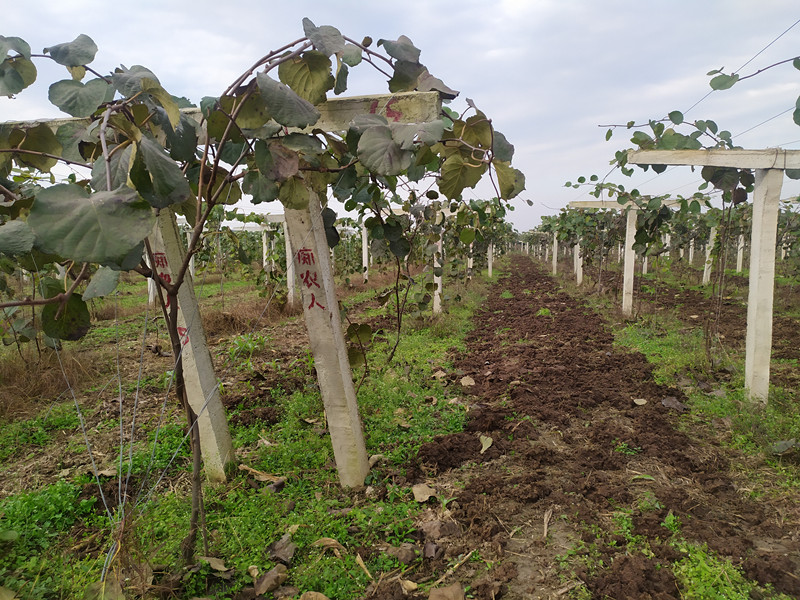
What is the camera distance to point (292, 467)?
303 cm

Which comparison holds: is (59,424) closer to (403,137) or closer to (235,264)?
(403,137)

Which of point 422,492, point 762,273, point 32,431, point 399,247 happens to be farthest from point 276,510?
point 762,273

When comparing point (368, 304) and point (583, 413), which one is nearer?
point (583, 413)

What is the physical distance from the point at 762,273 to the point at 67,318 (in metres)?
4.67

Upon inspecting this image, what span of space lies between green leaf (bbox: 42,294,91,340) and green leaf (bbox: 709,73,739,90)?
361cm

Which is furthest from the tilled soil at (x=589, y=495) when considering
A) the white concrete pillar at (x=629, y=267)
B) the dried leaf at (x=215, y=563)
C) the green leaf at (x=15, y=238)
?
the white concrete pillar at (x=629, y=267)

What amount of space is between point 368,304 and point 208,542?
321 inches

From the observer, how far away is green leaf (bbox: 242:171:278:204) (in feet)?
5.85

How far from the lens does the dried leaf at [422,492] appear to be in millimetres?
2631

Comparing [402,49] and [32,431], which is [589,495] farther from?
[32,431]

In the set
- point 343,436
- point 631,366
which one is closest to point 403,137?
point 343,436

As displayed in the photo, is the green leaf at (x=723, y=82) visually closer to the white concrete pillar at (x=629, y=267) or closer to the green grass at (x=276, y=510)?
the green grass at (x=276, y=510)

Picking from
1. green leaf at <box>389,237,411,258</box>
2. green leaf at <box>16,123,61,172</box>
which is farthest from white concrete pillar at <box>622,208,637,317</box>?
green leaf at <box>16,123,61,172</box>

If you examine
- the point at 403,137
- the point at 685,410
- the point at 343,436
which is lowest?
the point at 685,410
